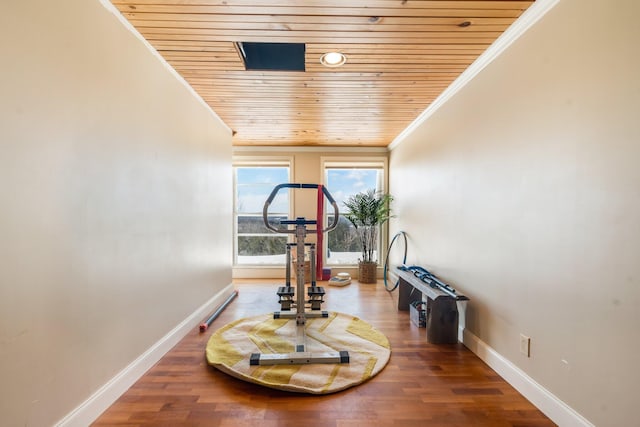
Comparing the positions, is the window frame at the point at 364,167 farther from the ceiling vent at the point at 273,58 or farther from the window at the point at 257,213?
the ceiling vent at the point at 273,58

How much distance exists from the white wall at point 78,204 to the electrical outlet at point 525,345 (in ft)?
8.30

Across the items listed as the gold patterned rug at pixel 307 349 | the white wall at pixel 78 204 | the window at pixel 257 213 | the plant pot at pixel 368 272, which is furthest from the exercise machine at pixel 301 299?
the window at pixel 257 213

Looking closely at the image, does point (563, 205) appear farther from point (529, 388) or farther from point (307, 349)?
point (307, 349)

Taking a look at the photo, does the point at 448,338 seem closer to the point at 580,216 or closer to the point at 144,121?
the point at 580,216

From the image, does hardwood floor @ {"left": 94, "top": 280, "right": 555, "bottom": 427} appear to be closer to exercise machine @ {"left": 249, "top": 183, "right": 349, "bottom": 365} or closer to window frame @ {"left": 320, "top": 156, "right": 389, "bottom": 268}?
exercise machine @ {"left": 249, "top": 183, "right": 349, "bottom": 365}

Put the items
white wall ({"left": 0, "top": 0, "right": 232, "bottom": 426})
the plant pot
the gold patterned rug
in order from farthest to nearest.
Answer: the plant pot, the gold patterned rug, white wall ({"left": 0, "top": 0, "right": 232, "bottom": 426})

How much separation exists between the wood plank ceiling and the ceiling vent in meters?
0.07

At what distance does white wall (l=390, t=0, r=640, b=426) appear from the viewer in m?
1.24

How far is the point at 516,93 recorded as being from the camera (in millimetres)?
1888

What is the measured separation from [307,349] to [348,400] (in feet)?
2.15

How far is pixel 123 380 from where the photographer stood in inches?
72.1

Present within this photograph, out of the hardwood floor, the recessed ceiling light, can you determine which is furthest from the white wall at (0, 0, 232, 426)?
the recessed ceiling light

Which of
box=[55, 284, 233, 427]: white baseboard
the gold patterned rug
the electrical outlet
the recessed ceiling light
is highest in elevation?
the recessed ceiling light

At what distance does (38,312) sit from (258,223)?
13.2 ft
